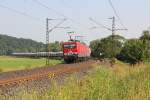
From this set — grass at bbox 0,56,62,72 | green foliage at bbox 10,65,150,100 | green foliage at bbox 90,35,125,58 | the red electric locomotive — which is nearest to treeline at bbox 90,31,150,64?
green foliage at bbox 90,35,125,58

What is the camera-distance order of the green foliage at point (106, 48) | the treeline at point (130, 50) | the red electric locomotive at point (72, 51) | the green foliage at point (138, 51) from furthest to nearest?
the green foliage at point (106, 48) < the red electric locomotive at point (72, 51) < the treeline at point (130, 50) < the green foliage at point (138, 51)

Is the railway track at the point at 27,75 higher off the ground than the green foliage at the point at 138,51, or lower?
lower

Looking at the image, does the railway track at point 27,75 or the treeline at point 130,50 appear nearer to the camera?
the railway track at point 27,75

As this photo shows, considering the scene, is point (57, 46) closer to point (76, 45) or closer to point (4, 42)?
point (4, 42)

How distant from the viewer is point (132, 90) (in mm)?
9867

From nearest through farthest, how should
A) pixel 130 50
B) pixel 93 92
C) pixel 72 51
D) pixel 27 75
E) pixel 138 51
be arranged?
pixel 93 92
pixel 27 75
pixel 138 51
pixel 72 51
pixel 130 50

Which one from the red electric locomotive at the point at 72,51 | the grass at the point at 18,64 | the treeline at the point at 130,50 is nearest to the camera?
the treeline at the point at 130,50

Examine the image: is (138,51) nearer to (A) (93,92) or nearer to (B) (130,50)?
(B) (130,50)

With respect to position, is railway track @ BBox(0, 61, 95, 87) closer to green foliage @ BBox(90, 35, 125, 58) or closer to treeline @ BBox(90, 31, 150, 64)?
treeline @ BBox(90, 31, 150, 64)

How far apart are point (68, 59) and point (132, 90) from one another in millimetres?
44839

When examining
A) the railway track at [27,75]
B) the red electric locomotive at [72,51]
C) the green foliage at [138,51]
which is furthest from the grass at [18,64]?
the green foliage at [138,51]

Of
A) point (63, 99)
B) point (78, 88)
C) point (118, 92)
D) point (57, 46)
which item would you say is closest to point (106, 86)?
point (118, 92)

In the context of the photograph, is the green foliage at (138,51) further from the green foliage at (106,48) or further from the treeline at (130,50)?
the green foliage at (106,48)

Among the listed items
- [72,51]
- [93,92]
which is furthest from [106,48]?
[93,92]
